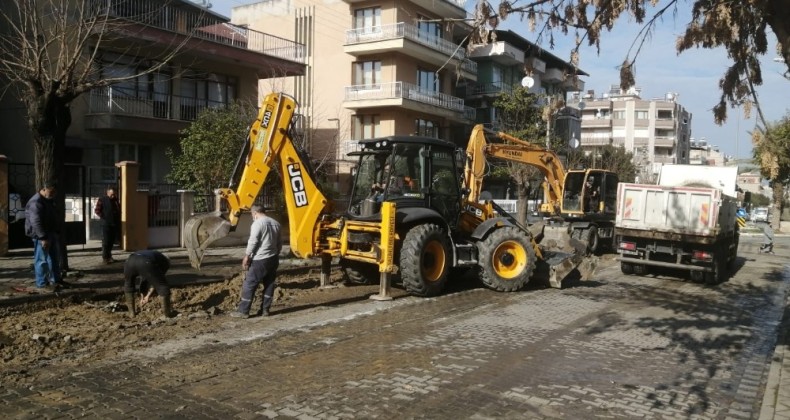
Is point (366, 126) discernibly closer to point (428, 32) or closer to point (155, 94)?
point (428, 32)

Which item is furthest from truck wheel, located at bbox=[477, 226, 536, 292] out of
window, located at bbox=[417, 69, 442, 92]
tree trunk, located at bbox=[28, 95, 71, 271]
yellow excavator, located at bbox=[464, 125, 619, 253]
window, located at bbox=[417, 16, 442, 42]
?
window, located at bbox=[417, 69, 442, 92]

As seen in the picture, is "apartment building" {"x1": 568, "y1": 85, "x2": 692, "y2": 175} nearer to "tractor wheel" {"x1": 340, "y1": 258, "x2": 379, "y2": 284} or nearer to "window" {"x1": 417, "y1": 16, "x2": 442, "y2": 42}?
"window" {"x1": 417, "y1": 16, "x2": 442, "y2": 42}

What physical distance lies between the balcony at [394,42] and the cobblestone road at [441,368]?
22.9 m

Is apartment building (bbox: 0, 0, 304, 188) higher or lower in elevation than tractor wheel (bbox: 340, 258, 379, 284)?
higher

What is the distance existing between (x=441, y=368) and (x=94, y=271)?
28.2 feet

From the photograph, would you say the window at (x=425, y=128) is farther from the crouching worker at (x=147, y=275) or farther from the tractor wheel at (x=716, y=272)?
the crouching worker at (x=147, y=275)

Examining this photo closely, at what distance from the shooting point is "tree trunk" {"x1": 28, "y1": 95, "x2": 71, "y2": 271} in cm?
1056

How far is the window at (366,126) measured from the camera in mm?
33562

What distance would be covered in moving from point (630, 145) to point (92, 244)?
75.8m

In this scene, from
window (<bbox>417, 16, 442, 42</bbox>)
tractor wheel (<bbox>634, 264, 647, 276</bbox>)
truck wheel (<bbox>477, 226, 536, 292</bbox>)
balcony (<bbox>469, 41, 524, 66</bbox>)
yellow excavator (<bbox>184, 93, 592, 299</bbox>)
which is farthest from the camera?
balcony (<bbox>469, 41, 524, 66</bbox>)

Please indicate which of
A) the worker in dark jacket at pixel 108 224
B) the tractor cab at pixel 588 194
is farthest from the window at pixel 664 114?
the worker in dark jacket at pixel 108 224

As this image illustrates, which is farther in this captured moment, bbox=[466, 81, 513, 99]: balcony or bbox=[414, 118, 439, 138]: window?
bbox=[466, 81, 513, 99]: balcony

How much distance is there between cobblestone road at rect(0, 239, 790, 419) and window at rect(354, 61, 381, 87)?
948 inches

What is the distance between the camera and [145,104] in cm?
2253
